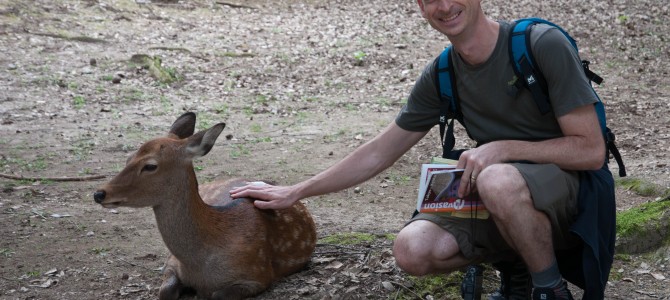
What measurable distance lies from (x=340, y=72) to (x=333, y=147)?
139 inches

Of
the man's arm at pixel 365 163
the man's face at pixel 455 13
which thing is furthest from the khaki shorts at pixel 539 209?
the man's face at pixel 455 13

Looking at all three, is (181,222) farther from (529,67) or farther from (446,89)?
(529,67)

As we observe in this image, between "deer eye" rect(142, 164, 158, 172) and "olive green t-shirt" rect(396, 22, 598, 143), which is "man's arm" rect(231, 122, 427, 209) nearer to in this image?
"olive green t-shirt" rect(396, 22, 598, 143)

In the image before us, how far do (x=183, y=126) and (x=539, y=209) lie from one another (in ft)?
8.21

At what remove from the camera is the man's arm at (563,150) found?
13.1 ft

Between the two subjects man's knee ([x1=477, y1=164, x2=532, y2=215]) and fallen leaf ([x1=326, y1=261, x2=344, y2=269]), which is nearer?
man's knee ([x1=477, y1=164, x2=532, y2=215])

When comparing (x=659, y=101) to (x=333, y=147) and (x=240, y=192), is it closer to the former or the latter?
(x=333, y=147)

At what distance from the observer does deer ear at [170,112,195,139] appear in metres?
5.49

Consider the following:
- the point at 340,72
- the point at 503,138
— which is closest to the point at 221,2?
the point at 340,72

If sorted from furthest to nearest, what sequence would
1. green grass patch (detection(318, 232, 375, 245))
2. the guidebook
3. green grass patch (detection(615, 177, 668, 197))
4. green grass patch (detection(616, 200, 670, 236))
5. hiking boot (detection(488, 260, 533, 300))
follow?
green grass patch (detection(615, 177, 668, 197))
green grass patch (detection(318, 232, 375, 245))
green grass patch (detection(616, 200, 670, 236))
hiking boot (detection(488, 260, 533, 300))
the guidebook

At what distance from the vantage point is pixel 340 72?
40.5 feet

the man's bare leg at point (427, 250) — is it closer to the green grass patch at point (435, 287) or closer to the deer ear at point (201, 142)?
the green grass patch at point (435, 287)

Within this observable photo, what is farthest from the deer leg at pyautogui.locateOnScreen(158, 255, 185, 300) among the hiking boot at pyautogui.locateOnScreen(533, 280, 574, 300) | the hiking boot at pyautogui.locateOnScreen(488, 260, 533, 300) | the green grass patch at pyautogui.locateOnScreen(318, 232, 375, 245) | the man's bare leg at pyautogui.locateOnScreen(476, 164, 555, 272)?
the hiking boot at pyautogui.locateOnScreen(533, 280, 574, 300)

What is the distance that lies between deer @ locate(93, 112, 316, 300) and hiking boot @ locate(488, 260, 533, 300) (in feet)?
4.97
